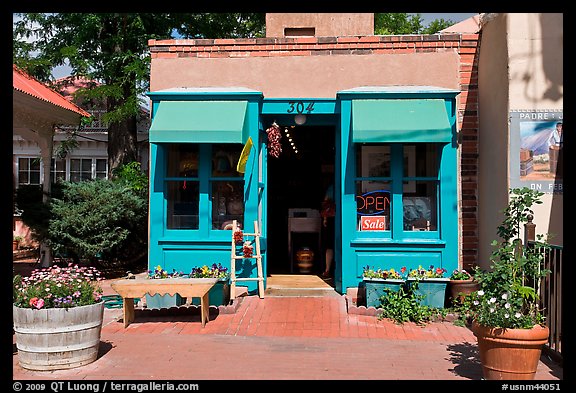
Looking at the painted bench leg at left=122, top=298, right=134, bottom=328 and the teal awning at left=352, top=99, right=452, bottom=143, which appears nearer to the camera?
the painted bench leg at left=122, top=298, right=134, bottom=328

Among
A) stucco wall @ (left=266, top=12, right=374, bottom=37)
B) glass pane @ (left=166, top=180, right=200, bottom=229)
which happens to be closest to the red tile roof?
glass pane @ (left=166, top=180, right=200, bottom=229)

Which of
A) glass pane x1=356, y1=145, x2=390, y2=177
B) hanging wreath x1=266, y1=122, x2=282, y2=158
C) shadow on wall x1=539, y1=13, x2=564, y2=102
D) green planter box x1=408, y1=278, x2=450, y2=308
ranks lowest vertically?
green planter box x1=408, y1=278, x2=450, y2=308

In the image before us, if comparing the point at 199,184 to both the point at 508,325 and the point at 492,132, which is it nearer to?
the point at 492,132

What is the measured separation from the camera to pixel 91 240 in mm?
12422

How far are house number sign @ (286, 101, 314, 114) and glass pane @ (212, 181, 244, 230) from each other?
1.50 m

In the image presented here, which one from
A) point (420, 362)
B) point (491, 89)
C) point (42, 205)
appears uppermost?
point (491, 89)

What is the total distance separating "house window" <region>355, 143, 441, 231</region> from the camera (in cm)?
940

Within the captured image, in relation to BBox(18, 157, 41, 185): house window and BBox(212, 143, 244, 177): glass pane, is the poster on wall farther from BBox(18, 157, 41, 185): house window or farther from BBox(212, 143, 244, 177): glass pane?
BBox(18, 157, 41, 185): house window

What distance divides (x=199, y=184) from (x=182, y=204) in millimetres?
469

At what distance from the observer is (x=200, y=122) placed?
9242mm

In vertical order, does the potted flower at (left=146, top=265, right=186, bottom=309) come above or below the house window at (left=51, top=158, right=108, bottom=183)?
below

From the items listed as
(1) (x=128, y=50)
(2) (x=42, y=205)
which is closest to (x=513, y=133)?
(2) (x=42, y=205)

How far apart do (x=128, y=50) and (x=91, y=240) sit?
5872mm
